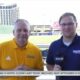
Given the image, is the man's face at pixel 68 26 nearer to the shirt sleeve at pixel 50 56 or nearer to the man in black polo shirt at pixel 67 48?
the man in black polo shirt at pixel 67 48

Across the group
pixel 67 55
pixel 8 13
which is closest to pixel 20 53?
pixel 67 55

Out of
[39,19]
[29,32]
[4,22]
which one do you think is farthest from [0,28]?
[29,32]

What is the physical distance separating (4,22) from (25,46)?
2127 millimetres

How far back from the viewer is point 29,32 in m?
1.74

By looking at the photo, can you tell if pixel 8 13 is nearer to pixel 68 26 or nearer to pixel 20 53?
pixel 20 53

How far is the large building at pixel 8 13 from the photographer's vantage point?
3322mm

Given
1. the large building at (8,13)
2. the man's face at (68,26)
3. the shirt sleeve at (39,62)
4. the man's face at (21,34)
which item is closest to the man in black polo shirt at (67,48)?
the man's face at (68,26)

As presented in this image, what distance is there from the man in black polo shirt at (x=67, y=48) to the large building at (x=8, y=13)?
143 cm

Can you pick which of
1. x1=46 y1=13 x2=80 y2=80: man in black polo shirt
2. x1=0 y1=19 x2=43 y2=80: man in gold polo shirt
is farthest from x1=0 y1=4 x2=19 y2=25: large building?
x1=46 y1=13 x2=80 y2=80: man in black polo shirt

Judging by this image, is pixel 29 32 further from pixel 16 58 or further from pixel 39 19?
pixel 39 19

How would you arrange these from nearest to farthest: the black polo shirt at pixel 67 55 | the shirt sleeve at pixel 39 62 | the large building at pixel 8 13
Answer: the black polo shirt at pixel 67 55 < the shirt sleeve at pixel 39 62 < the large building at pixel 8 13

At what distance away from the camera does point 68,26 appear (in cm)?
164

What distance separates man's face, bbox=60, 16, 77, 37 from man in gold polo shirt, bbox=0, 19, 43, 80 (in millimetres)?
250

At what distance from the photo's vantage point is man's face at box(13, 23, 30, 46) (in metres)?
1.69
